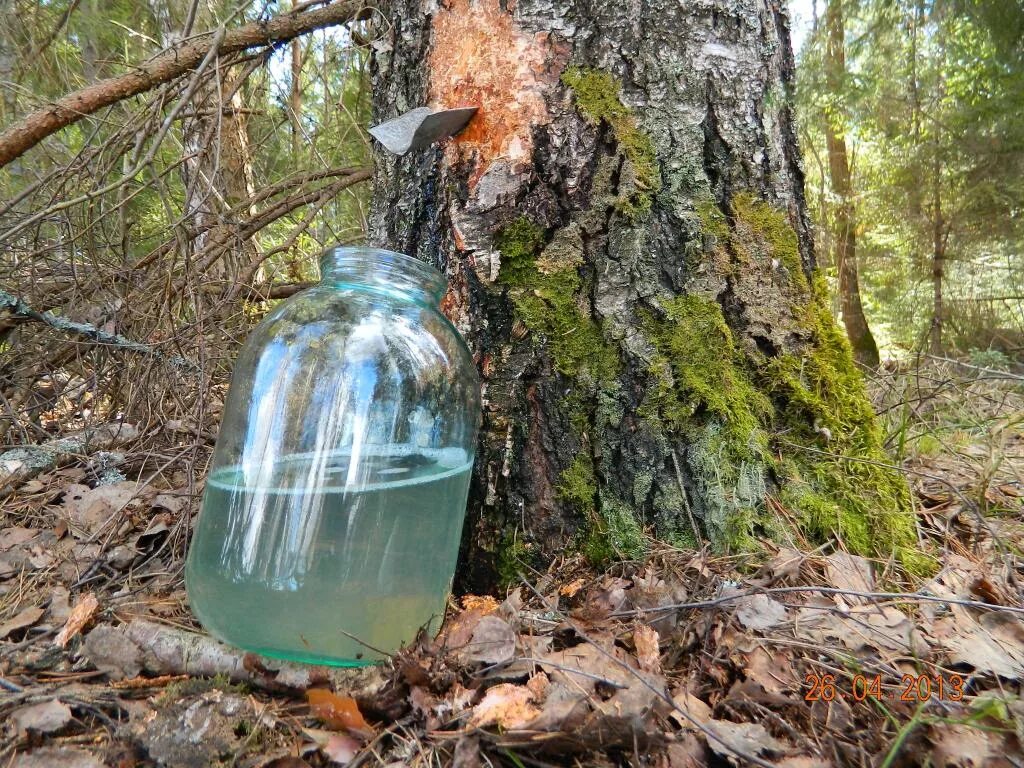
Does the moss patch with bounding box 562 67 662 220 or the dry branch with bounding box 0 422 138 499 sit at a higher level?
the moss patch with bounding box 562 67 662 220

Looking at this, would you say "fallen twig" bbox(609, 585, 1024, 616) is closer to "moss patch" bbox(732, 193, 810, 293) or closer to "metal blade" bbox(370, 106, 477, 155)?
"moss patch" bbox(732, 193, 810, 293)

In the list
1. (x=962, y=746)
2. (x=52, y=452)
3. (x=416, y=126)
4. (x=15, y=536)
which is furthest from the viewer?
(x=52, y=452)

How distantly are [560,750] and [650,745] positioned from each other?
12cm

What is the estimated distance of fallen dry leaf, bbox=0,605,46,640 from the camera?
127 centimetres

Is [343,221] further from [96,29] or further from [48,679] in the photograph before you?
[48,679]

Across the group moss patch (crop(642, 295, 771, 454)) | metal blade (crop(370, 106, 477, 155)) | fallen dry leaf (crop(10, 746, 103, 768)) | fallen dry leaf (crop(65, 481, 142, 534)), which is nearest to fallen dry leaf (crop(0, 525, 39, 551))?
fallen dry leaf (crop(65, 481, 142, 534))

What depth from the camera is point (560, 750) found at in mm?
905

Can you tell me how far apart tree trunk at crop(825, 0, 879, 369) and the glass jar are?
4.35 m

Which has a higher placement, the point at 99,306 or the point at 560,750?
the point at 99,306

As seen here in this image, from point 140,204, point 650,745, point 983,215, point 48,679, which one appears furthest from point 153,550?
point 983,215

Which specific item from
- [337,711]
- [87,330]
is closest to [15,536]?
[87,330]

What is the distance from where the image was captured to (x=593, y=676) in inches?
39.9

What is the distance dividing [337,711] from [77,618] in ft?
2.11

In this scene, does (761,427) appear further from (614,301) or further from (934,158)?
(934,158)
